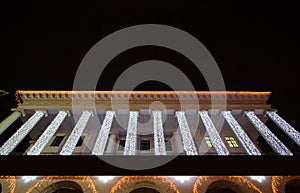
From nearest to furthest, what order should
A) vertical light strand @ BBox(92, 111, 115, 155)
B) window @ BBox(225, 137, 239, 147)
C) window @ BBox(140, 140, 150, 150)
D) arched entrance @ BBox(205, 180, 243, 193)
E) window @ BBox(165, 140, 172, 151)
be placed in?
arched entrance @ BBox(205, 180, 243, 193) < vertical light strand @ BBox(92, 111, 115, 155) < window @ BBox(225, 137, 239, 147) < window @ BBox(165, 140, 172, 151) < window @ BBox(140, 140, 150, 150)

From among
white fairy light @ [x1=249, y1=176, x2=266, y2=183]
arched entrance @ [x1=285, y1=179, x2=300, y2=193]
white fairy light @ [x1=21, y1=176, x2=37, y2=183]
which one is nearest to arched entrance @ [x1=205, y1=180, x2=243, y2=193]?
white fairy light @ [x1=249, y1=176, x2=266, y2=183]

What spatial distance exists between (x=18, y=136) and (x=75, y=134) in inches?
189

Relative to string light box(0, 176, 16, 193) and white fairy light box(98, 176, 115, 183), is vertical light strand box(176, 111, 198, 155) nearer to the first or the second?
white fairy light box(98, 176, 115, 183)

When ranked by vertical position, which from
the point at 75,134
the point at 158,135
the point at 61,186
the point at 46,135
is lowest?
the point at 61,186

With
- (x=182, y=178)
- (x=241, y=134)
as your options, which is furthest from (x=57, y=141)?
(x=241, y=134)

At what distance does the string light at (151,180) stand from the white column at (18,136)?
991 centimetres

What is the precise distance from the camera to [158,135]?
21.0 metres

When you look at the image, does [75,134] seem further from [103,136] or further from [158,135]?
[158,135]

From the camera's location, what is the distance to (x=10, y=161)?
49.5ft

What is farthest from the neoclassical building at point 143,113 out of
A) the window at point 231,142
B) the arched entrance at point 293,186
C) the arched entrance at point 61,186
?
the arched entrance at point 61,186

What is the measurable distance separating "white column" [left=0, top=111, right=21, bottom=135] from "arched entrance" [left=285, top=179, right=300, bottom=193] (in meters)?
23.6

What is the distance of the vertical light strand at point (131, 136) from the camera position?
63.2ft

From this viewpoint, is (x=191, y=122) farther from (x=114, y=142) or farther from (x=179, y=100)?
(x=114, y=142)

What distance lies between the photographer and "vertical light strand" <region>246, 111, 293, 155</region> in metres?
A: 19.1
